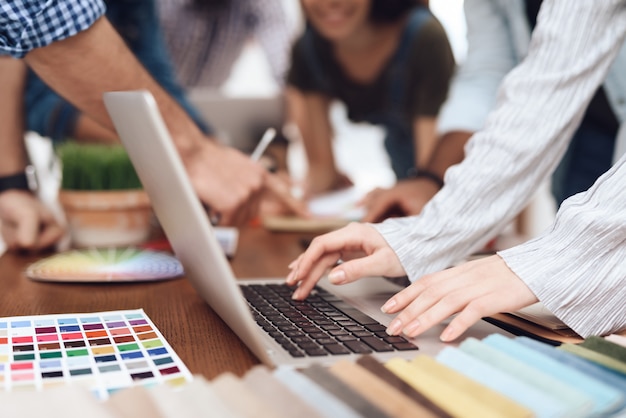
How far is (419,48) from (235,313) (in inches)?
74.6

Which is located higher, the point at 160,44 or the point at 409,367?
the point at 160,44

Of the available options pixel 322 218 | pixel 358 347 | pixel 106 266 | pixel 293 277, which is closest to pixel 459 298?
pixel 358 347

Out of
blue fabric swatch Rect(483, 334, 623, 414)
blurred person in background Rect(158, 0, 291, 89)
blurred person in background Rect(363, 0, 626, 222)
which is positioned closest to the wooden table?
blue fabric swatch Rect(483, 334, 623, 414)

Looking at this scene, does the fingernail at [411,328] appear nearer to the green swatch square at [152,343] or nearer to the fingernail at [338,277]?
the fingernail at [338,277]

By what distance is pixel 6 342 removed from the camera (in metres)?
0.62

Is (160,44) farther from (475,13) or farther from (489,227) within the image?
(489,227)

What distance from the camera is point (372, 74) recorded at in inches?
94.3

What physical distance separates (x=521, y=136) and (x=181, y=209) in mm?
486

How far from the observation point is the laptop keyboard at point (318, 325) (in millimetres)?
603

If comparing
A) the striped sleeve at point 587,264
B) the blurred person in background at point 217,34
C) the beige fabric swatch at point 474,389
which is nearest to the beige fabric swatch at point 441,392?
the beige fabric swatch at point 474,389

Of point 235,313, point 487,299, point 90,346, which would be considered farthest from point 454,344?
point 90,346

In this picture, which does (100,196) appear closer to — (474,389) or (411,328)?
(411,328)

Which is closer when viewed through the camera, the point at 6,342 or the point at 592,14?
the point at 6,342

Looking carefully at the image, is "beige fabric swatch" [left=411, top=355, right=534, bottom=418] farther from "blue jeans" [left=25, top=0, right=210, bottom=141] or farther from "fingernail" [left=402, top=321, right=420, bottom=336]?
"blue jeans" [left=25, top=0, right=210, bottom=141]
